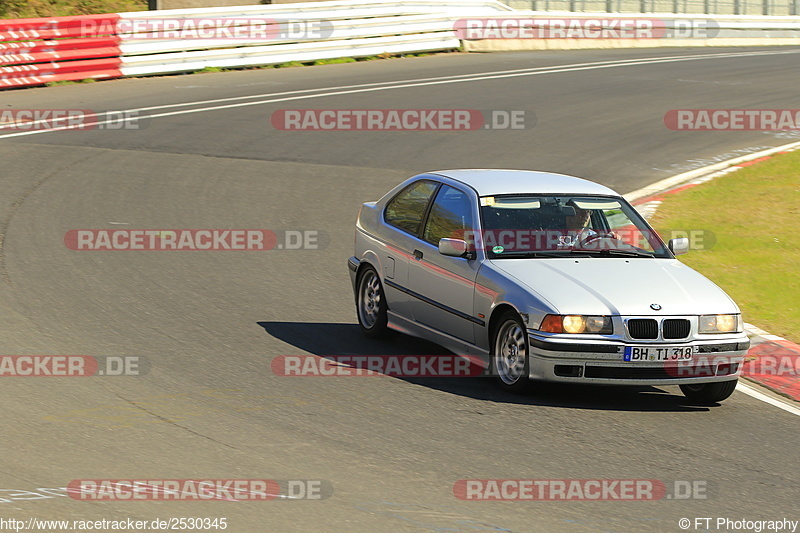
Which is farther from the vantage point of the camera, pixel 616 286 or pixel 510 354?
pixel 510 354

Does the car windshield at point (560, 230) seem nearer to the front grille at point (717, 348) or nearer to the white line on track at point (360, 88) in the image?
the front grille at point (717, 348)

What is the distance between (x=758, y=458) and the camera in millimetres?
7441

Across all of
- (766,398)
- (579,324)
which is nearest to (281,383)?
(579,324)

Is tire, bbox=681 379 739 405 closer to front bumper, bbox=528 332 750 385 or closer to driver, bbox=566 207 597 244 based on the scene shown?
front bumper, bbox=528 332 750 385

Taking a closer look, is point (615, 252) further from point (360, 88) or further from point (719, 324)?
point (360, 88)

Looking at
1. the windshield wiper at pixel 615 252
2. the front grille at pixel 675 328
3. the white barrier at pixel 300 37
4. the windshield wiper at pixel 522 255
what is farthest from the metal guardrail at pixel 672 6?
the front grille at pixel 675 328

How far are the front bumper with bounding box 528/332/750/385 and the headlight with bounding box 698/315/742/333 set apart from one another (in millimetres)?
95

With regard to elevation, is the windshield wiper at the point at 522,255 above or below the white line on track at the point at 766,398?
above

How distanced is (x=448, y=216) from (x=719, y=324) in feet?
7.95

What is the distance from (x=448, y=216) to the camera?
31.9ft

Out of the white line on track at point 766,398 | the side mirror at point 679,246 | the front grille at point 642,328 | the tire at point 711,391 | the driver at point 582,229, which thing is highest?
the driver at point 582,229

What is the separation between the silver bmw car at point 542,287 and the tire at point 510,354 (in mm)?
10

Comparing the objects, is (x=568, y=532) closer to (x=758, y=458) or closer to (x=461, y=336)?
(x=758, y=458)

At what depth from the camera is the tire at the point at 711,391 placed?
8578 millimetres
